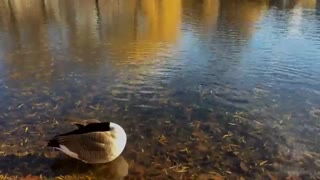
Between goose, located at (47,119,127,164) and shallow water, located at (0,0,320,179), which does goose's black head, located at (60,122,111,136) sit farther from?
shallow water, located at (0,0,320,179)

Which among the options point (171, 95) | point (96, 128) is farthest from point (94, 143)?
point (171, 95)

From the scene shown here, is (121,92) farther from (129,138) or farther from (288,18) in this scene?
(288,18)

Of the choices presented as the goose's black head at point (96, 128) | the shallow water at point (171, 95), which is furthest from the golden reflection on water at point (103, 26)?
the goose's black head at point (96, 128)

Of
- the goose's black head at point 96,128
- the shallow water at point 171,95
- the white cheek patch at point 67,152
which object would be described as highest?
the goose's black head at point 96,128

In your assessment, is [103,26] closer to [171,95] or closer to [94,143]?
[171,95]

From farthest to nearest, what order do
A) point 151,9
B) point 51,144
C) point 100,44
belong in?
point 151,9, point 100,44, point 51,144

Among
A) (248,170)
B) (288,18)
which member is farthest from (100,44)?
(288,18)

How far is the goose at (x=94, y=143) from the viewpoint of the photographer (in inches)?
198

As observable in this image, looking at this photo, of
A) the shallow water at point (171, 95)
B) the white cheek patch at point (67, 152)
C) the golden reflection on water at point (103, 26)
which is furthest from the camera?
the golden reflection on water at point (103, 26)

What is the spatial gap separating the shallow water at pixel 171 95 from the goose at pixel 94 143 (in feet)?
0.71

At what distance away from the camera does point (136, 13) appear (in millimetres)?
19656

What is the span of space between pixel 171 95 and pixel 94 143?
10.1 feet

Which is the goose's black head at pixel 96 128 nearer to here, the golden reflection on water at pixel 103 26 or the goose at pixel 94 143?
the goose at pixel 94 143

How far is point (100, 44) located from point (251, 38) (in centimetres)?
494
